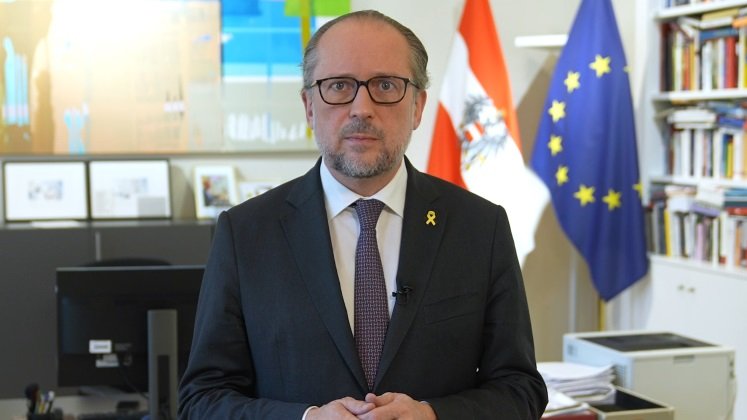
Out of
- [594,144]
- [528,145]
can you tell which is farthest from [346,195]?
[528,145]

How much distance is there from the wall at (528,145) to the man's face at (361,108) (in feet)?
10.8

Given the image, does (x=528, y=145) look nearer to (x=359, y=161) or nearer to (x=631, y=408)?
(x=631, y=408)

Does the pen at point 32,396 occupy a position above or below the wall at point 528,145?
below

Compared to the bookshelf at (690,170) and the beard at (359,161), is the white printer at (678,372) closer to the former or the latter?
the bookshelf at (690,170)

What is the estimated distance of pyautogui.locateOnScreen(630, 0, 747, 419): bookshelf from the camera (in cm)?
444

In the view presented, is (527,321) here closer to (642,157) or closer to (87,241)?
(87,241)

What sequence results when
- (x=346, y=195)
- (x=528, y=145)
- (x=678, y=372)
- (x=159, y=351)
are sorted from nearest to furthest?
(x=346, y=195), (x=159, y=351), (x=678, y=372), (x=528, y=145)

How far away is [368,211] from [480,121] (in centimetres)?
320

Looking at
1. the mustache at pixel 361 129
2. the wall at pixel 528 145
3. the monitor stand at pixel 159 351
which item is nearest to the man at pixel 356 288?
the mustache at pixel 361 129

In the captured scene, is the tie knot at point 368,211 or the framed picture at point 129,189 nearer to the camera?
the tie knot at point 368,211

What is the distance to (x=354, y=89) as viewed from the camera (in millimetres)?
1614

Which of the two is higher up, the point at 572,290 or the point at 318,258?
the point at 318,258

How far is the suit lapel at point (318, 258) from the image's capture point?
1.57 meters

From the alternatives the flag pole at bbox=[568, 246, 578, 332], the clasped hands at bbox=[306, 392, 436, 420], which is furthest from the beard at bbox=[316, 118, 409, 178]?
the flag pole at bbox=[568, 246, 578, 332]
